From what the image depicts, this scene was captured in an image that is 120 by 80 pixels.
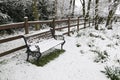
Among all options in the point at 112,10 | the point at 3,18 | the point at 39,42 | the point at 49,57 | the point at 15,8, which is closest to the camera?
the point at 39,42

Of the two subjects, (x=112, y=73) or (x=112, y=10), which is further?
(x=112, y=10)

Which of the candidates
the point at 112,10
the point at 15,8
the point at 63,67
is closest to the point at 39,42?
the point at 63,67

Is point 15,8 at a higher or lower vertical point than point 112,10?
higher

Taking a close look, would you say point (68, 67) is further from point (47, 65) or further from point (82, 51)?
point (82, 51)

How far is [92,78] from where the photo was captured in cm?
559

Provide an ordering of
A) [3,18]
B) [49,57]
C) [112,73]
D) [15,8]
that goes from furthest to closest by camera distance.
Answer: [15,8]
[3,18]
[49,57]
[112,73]

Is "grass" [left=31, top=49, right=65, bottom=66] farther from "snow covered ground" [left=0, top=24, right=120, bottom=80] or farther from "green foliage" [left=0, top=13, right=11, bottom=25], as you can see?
"green foliage" [left=0, top=13, right=11, bottom=25]

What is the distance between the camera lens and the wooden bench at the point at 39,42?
5699 mm

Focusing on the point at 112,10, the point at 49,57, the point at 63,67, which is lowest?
the point at 63,67

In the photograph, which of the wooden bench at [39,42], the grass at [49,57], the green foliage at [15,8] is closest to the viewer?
the wooden bench at [39,42]

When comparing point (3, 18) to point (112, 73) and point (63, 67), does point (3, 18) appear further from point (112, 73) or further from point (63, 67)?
point (112, 73)

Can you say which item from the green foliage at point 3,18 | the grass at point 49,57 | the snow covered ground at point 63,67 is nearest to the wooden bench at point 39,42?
the grass at point 49,57

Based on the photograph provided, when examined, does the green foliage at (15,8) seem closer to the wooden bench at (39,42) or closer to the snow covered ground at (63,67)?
the wooden bench at (39,42)

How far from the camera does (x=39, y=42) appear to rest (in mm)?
6496
